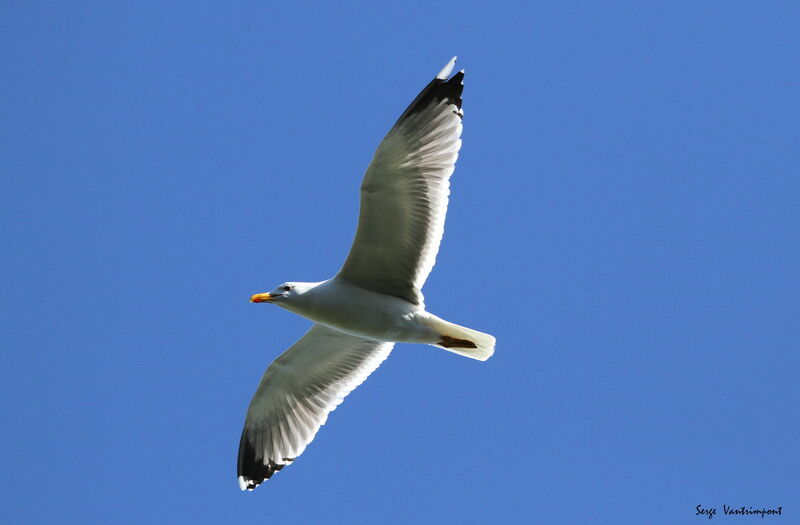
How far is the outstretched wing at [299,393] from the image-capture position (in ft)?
31.1

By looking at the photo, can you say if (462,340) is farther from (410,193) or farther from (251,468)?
(251,468)

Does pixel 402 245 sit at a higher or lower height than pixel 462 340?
higher

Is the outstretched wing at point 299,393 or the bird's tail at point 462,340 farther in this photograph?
the outstretched wing at point 299,393

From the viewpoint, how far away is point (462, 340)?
8.44 m

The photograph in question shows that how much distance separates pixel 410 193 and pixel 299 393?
2690 mm

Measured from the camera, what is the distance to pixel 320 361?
31.4 feet

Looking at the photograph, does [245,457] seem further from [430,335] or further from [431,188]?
[431,188]

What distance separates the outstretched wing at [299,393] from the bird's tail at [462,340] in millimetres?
1216

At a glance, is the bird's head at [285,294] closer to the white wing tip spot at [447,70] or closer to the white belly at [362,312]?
the white belly at [362,312]

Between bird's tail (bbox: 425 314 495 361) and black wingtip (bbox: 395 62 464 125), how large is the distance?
1.79 m

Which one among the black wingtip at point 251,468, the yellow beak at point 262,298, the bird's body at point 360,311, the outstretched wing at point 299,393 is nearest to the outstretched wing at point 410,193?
the bird's body at point 360,311

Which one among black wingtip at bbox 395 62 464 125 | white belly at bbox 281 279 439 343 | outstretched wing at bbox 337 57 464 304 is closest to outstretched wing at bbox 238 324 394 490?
white belly at bbox 281 279 439 343

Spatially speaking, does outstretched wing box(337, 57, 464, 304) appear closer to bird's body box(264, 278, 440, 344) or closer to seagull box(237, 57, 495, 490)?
seagull box(237, 57, 495, 490)

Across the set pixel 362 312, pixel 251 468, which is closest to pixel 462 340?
pixel 362 312
